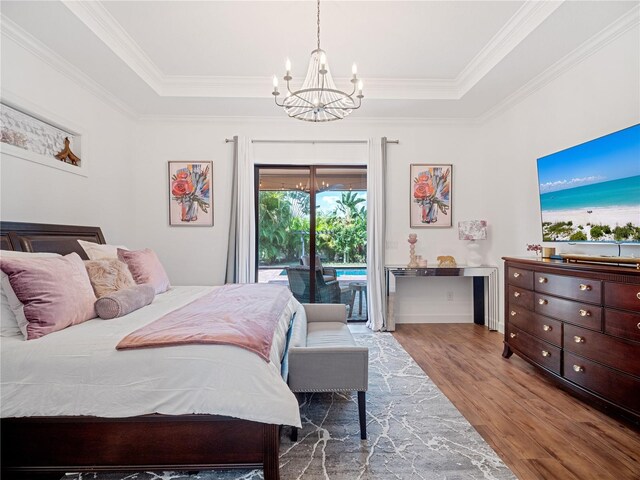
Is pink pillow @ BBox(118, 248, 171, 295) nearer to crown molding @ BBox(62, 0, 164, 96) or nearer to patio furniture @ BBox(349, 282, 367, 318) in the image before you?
crown molding @ BBox(62, 0, 164, 96)

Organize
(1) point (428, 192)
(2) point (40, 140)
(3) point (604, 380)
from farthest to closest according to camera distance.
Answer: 1. (1) point (428, 192)
2. (2) point (40, 140)
3. (3) point (604, 380)

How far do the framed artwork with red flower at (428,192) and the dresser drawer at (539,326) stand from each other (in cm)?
184

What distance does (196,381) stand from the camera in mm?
1562

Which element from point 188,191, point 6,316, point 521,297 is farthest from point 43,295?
point 521,297

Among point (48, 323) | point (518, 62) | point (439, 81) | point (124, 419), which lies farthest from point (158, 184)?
point (518, 62)

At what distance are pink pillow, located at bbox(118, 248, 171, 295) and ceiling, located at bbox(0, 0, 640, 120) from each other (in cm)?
192

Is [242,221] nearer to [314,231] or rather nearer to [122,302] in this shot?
[314,231]

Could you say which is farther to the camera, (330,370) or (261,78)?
(261,78)

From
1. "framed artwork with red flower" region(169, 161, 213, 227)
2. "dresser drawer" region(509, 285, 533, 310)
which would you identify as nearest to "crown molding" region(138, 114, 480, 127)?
"framed artwork with red flower" region(169, 161, 213, 227)

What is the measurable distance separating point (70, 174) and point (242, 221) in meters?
1.92

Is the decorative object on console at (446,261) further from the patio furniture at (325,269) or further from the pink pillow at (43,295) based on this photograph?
the pink pillow at (43,295)

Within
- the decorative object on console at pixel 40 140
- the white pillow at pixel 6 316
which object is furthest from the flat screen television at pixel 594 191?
the decorative object on console at pixel 40 140

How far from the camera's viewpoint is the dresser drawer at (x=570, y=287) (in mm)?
2246

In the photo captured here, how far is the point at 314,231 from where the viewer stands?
4703 mm
